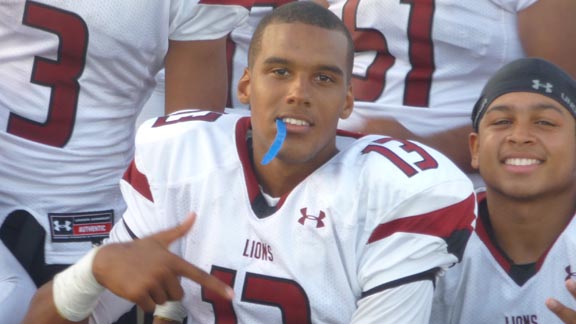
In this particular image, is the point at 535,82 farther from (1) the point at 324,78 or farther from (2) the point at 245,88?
(2) the point at 245,88

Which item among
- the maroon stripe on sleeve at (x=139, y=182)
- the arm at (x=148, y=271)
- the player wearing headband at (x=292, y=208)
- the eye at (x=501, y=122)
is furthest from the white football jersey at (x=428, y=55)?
the arm at (x=148, y=271)

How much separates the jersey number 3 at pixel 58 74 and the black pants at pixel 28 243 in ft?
0.68

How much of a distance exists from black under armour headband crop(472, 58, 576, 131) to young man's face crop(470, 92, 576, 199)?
2 centimetres

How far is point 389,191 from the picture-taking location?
8.38 ft

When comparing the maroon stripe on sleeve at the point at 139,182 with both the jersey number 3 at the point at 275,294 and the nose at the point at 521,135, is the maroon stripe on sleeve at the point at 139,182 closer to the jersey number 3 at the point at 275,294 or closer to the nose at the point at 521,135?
the jersey number 3 at the point at 275,294

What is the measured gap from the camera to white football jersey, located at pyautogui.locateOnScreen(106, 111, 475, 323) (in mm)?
2535

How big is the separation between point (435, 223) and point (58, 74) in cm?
107

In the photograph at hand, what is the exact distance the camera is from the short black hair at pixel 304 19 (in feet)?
8.94

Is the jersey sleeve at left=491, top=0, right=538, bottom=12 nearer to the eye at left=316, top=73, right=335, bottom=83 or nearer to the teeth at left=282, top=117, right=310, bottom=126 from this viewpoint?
the eye at left=316, top=73, right=335, bottom=83

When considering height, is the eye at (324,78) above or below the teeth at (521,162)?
above

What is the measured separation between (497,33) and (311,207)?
0.92m

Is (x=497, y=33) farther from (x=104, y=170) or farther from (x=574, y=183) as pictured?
(x=104, y=170)

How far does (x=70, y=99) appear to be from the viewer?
3.03 metres

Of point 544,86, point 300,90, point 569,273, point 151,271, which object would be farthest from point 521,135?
point 151,271
